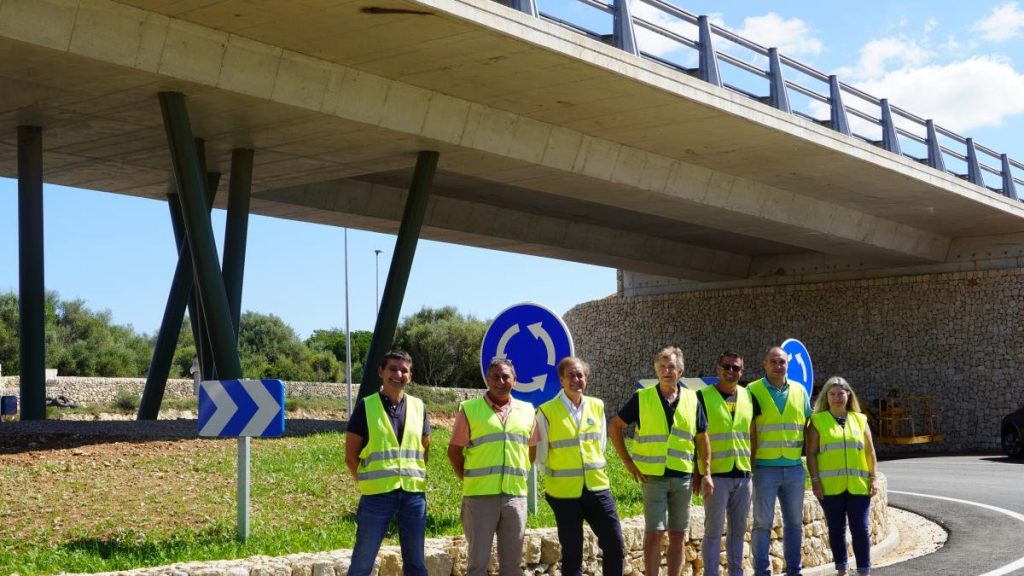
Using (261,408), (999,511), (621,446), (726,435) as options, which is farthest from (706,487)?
(999,511)

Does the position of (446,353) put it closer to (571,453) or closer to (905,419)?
(905,419)

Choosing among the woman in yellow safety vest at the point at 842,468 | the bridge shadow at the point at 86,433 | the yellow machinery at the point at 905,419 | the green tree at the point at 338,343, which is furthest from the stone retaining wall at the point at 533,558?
the green tree at the point at 338,343

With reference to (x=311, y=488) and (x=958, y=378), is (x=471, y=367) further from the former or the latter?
(x=311, y=488)

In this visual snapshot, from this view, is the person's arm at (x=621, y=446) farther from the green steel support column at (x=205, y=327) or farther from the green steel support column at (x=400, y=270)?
A: the green steel support column at (x=205, y=327)

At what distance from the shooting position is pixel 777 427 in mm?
10320

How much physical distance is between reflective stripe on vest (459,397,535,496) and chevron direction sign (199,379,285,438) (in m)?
1.99

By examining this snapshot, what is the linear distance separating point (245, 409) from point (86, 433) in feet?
25.2

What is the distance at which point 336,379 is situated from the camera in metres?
85.7

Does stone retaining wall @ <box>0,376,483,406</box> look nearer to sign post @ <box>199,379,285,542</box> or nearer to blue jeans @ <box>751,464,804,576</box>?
sign post @ <box>199,379,285,542</box>

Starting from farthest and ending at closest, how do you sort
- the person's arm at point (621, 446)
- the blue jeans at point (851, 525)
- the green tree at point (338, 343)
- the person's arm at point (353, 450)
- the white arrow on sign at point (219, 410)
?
1. the green tree at point (338, 343)
2. the blue jeans at point (851, 525)
3. the white arrow on sign at point (219, 410)
4. the person's arm at point (621, 446)
5. the person's arm at point (353, 450)

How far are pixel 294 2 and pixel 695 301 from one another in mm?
29107

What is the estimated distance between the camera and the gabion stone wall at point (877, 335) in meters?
35.5

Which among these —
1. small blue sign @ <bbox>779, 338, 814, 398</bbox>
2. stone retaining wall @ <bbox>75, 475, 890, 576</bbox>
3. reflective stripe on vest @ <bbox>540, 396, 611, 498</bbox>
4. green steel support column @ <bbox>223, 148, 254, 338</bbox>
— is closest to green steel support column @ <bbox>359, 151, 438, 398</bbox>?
green steel support column @ <bbox>223, 148, 254, 338</bbox>

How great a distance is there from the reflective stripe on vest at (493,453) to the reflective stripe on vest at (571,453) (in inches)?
12.3
